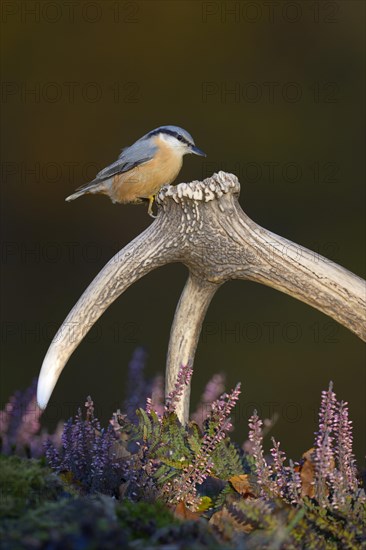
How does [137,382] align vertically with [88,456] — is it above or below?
above

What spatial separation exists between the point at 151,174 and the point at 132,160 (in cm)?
7

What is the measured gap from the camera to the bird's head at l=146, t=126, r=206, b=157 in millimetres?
2209

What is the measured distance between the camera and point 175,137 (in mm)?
2270

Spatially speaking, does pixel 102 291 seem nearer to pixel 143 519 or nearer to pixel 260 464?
pixel 260 464

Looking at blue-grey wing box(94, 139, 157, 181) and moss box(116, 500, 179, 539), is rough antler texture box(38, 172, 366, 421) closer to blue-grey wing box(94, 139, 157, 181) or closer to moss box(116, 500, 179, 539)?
moss box(116, 500, 179, 539)

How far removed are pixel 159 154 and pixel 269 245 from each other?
817 mm

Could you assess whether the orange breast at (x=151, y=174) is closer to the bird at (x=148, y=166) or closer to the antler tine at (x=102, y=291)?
the bird at (x=148, y=166)

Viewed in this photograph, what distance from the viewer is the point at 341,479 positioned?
3.74 ft

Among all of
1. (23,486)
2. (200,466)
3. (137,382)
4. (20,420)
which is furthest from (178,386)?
(20,420)

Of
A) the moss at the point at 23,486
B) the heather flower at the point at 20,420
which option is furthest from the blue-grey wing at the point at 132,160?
the moss at the point at 23,486

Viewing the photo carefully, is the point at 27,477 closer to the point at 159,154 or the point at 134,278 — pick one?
the point at 134,278

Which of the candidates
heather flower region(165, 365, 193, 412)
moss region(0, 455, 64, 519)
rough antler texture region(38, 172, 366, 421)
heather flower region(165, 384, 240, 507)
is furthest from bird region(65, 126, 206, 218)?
moss region(0, 455, 64, 519)

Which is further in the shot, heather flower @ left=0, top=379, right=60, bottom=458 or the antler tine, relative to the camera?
heather flower @ left=0, top=379, right=60, bottom=458

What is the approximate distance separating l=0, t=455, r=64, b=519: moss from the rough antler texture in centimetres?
44
